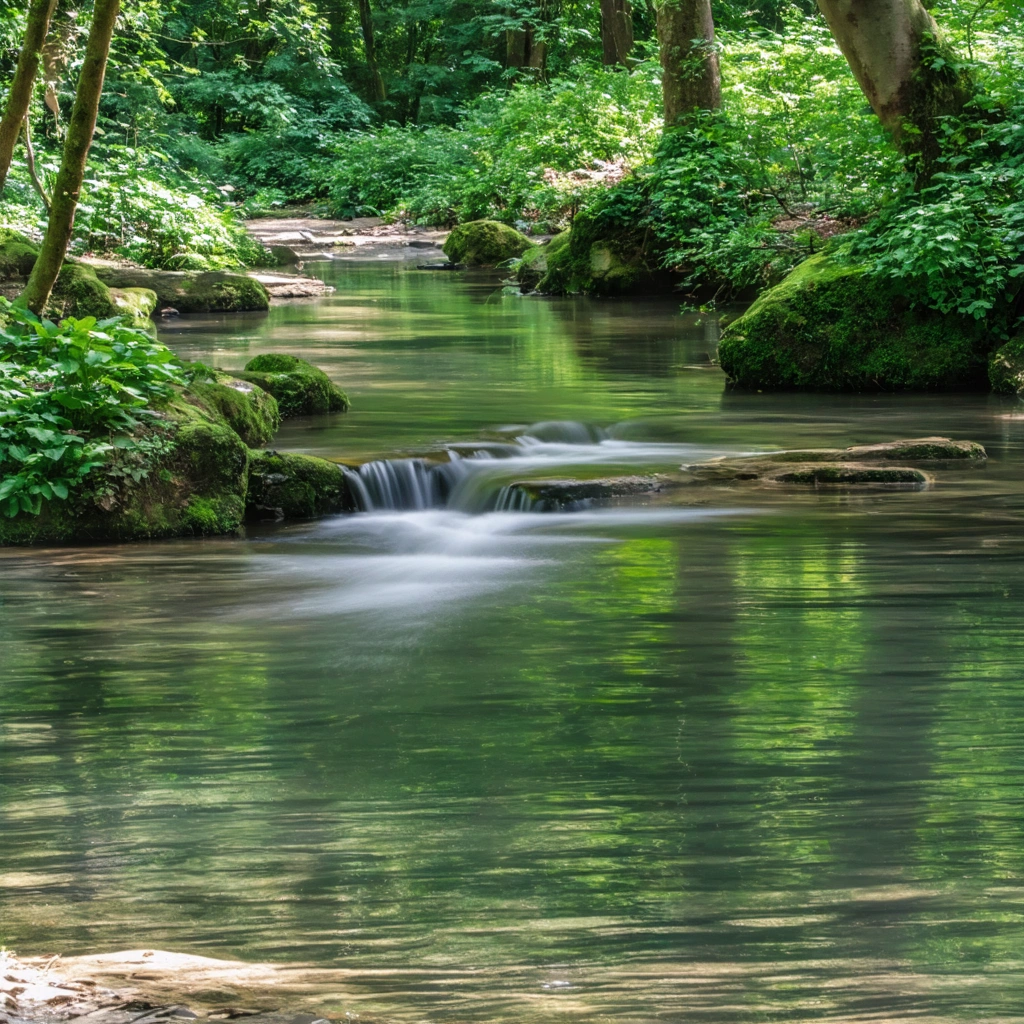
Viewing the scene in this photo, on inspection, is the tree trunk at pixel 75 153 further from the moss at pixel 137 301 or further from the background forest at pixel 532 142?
the moss at pixel 137 301

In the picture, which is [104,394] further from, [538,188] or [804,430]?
[538,188]

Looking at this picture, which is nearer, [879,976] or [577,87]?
[879,976]

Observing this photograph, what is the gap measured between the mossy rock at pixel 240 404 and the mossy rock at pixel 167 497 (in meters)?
0.88

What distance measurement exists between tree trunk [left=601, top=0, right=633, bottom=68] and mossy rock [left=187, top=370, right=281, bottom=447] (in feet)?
78.8

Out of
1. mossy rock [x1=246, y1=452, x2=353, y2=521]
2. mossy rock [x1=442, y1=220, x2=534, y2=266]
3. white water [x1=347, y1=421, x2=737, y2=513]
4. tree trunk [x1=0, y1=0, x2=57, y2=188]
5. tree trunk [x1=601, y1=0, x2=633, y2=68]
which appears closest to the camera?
mossy rock [x1=246, y1=452, x2=353, y2=521]

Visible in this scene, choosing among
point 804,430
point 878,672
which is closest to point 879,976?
point 878,672

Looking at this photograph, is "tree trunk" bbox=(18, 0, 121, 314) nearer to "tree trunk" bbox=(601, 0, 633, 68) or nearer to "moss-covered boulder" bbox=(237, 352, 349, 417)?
"moss-covered boulder" bbox=(237, 352, 349, 417)

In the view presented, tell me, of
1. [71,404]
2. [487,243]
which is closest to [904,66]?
[71,404]

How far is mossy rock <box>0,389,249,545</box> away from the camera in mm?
8047

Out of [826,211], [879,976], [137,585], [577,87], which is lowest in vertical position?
[879,976]

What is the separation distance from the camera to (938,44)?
13078 mm

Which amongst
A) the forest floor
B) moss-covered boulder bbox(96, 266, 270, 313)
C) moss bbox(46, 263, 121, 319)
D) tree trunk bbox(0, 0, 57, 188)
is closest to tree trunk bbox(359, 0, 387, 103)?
moss-covered boulder bbox(96, 266, 270, 313)

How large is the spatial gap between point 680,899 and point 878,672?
228 centimetres

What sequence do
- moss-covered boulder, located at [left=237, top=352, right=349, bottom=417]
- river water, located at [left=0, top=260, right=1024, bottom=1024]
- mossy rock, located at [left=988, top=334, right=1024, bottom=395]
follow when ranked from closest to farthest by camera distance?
river water, located at [left=0, top=260, right=1024, bottom=1024] → moss-covered boulder, located at [left=237, top=352, right=349, bottom=417] → mossy rock, located at [left=988, top=334, right=1024, bottom=395]
